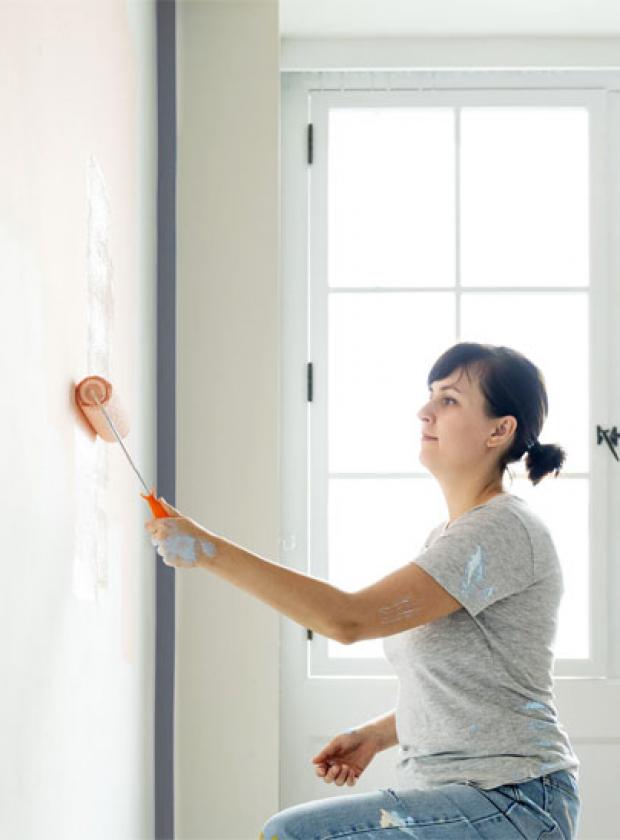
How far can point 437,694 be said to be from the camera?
58.7 inches

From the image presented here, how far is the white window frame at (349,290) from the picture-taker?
2.54 metres

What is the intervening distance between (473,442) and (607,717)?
123 centimetres

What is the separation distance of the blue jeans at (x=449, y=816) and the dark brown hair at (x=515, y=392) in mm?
476

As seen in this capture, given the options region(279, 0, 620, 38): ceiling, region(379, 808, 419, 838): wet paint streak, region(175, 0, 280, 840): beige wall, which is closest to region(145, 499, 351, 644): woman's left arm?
region(379, 808, 419, 838): wet paint streak

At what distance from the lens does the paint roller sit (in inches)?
51.6

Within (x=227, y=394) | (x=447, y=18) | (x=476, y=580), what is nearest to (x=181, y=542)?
(x=476, y=580)

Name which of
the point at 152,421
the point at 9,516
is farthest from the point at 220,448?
the point at 9,516

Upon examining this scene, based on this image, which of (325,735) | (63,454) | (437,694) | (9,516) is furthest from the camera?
(325,735)

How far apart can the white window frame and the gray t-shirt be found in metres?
1.03

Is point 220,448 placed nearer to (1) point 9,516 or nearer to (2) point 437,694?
(2) point 437,694

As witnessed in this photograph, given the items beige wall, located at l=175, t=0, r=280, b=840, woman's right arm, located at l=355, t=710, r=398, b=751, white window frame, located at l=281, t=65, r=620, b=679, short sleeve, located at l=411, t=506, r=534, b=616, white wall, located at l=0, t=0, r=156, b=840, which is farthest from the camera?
white window frame, located at l=281, t=65, r=620, b=679

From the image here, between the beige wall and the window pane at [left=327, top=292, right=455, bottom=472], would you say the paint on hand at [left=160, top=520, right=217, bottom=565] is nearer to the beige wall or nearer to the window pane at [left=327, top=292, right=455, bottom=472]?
the beige wall

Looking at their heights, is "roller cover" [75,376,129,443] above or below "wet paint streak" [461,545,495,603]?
above

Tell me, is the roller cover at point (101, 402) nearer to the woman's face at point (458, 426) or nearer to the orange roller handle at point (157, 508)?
the orange roller handle at point (157, 508)
